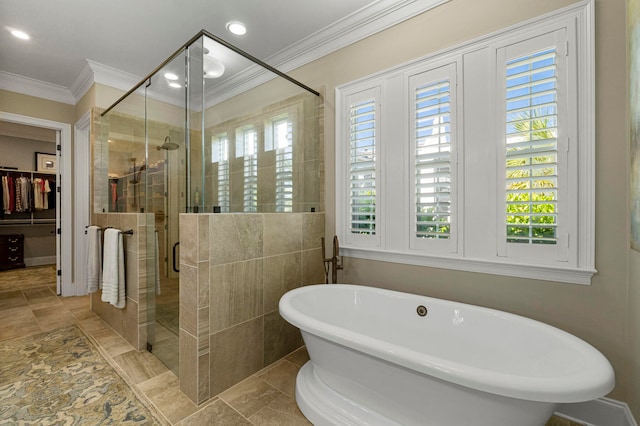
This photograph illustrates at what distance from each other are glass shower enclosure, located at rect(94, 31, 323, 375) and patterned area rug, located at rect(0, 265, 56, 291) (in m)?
3.16

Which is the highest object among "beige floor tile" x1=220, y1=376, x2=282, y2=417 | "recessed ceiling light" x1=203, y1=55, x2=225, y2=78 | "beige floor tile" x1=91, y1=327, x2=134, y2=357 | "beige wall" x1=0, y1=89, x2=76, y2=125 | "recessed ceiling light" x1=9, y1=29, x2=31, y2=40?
"recessed ceiling light" x1=9, y1=29, x2=31, y2=40

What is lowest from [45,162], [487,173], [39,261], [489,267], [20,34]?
[39,261]

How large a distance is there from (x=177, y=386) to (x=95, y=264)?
161 centimetres

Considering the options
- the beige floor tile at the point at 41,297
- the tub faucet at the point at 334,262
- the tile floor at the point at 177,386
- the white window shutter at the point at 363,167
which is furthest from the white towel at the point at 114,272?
the white window shutter at the point at 363,167

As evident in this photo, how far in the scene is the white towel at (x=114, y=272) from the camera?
246cm

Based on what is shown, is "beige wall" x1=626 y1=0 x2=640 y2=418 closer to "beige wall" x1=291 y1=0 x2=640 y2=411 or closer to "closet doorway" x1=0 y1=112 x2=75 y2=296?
"beige wall" x1=291 y1=0 x2=640 y2=411

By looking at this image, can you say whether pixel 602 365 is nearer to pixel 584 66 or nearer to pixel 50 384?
pixel 584 66

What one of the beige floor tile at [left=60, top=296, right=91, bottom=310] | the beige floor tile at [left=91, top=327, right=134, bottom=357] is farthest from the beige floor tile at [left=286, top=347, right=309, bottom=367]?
the beige floor tile at [left=60, top=296, right=91, bottom=310]

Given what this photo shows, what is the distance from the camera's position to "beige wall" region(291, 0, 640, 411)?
146 cm

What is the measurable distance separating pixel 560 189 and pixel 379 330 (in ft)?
4.54

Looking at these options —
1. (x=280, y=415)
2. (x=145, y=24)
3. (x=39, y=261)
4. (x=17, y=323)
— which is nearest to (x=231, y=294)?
(x=280, y=415)

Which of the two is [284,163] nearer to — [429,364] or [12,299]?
[429,364]

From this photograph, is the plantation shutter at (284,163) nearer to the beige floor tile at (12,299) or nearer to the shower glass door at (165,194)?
the shower glass door at (165,194)

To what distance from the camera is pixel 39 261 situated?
6145 millimetres
